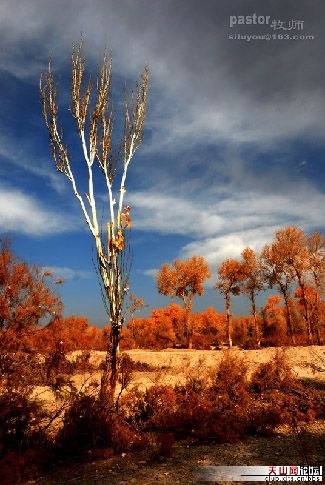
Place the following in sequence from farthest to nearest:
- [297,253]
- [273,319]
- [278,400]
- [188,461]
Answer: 1. [273,319]
2. [297,253]
3. [278,400]
4. [188,461]

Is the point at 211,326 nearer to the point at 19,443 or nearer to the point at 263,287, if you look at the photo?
the point at 263,287

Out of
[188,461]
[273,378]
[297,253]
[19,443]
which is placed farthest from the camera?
[297,253]

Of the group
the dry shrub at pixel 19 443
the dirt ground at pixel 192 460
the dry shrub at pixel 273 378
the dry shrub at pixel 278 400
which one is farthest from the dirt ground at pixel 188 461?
the dry shrub at pixel 273 378

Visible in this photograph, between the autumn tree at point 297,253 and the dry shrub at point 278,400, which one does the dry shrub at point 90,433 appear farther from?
the autumn tree at point 297,253

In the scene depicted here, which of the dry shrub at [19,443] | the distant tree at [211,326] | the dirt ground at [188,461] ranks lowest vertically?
the dirt ground at [188,461]

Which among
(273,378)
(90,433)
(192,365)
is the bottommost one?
(90,433)

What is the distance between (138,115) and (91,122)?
1.41 metres

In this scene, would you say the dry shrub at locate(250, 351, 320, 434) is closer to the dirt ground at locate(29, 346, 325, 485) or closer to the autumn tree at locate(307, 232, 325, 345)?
the dirt ground at locate(29, 346, 325, 485)

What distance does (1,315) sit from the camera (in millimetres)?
20172

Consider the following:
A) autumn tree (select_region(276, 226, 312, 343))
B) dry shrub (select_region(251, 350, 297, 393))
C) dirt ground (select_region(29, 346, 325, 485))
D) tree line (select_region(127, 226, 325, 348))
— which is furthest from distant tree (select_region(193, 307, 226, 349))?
dirt ground (select_region(29, 346, 325, 485))

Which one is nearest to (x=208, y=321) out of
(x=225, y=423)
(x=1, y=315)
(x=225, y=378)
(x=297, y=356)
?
(x=297, y=356)

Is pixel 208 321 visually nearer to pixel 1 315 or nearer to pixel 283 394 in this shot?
pixel 1 315

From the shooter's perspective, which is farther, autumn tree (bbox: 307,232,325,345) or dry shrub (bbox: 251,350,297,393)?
autumn tree (bbox: 307,232,325,345)

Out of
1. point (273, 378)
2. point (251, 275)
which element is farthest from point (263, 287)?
point (273, 378)
